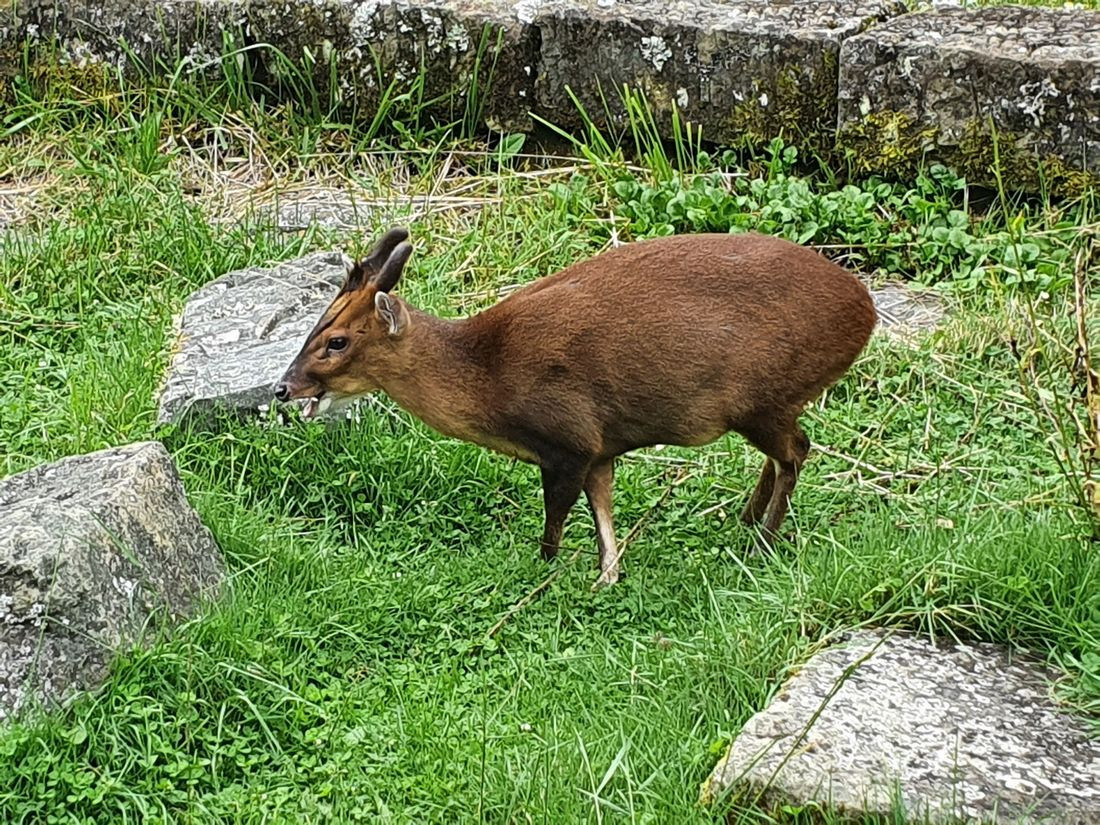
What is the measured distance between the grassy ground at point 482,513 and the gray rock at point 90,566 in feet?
0.38

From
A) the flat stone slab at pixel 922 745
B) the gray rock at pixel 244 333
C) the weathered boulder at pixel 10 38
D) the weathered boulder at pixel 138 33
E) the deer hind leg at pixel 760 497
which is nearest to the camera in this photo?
the flat stone slab at pixel 922 745

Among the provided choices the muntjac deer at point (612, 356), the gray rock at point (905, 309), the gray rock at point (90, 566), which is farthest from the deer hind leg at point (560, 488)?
the gray rock at point (905, 309)

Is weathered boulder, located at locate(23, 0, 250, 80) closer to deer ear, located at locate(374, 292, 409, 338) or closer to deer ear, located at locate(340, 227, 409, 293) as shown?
deer ear, located at locate(340, 227, 409, 293)

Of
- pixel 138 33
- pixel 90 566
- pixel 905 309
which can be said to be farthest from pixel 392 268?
pixel 138 33

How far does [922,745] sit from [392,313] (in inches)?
91.3

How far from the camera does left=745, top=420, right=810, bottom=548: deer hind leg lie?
5.37 m

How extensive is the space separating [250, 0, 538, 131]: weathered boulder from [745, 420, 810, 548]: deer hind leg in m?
3.11

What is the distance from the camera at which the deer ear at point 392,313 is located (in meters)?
5.23

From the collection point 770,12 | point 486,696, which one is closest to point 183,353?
point 486,696

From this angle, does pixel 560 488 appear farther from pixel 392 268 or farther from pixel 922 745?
pixel 922 745

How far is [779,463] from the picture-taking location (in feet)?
17.9

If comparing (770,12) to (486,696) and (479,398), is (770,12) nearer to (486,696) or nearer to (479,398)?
(479,398)

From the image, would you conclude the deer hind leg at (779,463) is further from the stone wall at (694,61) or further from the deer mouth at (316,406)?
the stone wall at (694,61)

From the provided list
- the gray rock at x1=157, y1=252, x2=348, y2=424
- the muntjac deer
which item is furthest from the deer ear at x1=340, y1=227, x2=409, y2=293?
the gray rock at x1=157, y1=252, x2=348, y2=424
